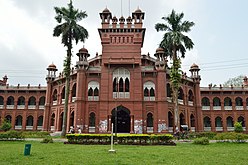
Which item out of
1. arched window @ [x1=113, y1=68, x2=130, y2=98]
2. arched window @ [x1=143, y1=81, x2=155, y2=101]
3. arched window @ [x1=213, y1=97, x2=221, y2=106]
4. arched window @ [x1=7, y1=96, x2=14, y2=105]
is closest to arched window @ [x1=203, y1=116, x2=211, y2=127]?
arched window @ [x1=213, y1=97, x2=221, y2=106]

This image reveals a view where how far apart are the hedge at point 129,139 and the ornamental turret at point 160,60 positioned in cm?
1287

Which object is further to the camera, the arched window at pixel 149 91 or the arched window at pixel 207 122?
the arched window at pixel 207 122

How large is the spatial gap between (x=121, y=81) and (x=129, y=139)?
1210cm

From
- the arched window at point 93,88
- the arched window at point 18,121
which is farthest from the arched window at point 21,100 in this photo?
the arched window at point 93,88

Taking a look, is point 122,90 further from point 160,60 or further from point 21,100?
point 21,100

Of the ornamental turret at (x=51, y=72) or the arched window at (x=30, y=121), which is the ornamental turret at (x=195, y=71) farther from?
the arched window at (x=30, y=121)

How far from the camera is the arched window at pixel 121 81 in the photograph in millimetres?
30372

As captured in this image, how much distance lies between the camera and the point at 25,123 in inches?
1644

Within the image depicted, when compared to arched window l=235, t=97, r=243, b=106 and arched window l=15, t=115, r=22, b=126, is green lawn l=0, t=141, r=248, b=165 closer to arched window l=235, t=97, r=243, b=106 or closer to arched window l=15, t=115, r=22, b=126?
arched window l=15, t=115, r=22, b=126

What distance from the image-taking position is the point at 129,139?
65.5 feet

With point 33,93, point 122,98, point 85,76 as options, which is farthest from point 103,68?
point 33,93

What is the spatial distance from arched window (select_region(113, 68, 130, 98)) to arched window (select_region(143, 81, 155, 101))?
8.48ft

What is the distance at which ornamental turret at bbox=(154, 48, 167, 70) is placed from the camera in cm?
3059

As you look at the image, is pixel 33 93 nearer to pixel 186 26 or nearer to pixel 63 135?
pixel 63 135
